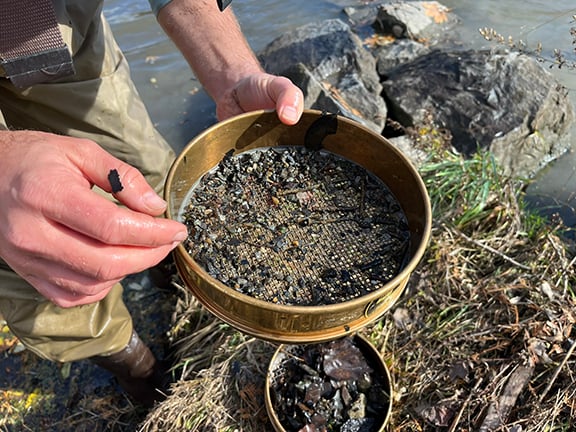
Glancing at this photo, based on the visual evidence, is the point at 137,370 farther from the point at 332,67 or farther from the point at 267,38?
the point at 267,38

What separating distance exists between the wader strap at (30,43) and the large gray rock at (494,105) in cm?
308

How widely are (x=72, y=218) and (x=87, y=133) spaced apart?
1.49 meters

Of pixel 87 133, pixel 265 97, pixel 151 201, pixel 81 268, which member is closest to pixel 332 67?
pixel 87 133

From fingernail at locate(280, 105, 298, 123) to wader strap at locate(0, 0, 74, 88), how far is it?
854 mm

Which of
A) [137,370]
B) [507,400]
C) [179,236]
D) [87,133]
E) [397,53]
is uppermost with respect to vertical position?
[179,236]

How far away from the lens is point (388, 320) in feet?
9.05

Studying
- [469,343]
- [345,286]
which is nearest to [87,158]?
[345,286]

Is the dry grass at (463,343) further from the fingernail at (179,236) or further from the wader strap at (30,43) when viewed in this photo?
the wader strap at (30,43)

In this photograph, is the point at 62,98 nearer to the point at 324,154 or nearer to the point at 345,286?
the point at 324,154

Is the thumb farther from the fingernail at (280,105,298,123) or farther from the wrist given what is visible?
the wrist

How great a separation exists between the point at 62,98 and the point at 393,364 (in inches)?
85.6

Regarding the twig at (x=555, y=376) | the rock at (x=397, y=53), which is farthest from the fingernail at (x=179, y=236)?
the rock at (x=397, y=53)

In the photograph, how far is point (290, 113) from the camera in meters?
1.64

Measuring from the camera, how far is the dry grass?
7.61 feet
